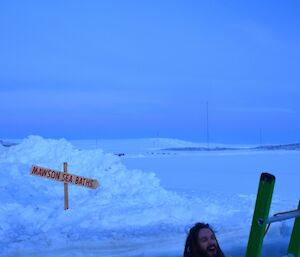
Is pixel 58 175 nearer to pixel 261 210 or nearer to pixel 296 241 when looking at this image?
pixel 296 241

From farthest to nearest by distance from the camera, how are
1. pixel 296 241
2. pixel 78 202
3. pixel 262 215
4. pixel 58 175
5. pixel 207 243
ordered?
1. pixel 78 202
2. pixel 58 175
3. pixel 296 241
4. pixel 262 215
5. pixel 207 243

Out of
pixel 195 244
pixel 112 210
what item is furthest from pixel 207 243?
pixel 112 210

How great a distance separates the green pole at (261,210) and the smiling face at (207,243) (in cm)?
43

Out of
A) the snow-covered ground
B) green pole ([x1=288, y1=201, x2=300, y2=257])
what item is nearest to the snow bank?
the snow-covered ground

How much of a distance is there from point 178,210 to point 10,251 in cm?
350

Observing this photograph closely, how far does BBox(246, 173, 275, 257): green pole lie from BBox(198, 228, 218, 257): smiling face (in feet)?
1.41

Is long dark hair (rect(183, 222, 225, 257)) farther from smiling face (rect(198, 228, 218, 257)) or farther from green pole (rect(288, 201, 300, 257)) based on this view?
green pole (rect(288, 201, 300, 257))

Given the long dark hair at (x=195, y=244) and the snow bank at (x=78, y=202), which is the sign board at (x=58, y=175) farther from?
the long dark hair at (x=195, y=244)

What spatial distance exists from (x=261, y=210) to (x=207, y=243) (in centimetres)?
50

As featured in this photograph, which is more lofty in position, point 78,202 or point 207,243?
point 78,202

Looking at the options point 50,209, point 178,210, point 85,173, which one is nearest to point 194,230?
point 178,210

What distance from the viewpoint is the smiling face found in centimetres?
305

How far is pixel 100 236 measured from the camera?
25.3ft

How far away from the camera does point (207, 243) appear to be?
10.1ft
